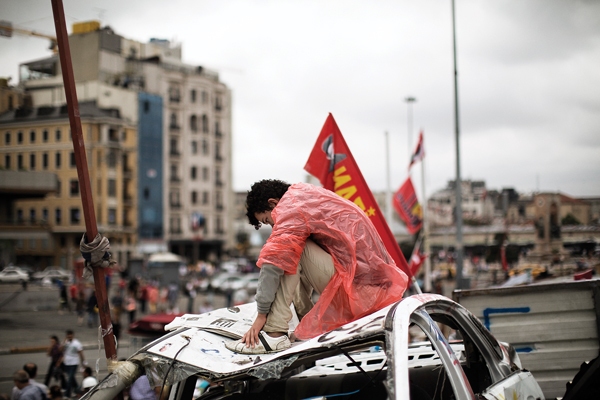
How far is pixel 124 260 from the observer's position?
6775cm

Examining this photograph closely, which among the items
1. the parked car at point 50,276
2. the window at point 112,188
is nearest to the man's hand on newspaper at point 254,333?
the parked car at point 50,276

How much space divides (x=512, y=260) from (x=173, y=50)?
4849 cm

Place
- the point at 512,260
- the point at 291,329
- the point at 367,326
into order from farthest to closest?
the point at 512,260
the point at 291,329
the point at 367,326

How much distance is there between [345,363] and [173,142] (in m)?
71.7

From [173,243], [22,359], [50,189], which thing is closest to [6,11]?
[22,359]

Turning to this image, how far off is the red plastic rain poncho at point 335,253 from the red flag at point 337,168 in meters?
3.51

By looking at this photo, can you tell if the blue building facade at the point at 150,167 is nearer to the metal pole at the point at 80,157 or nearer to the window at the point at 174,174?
the window at the point at 174,174

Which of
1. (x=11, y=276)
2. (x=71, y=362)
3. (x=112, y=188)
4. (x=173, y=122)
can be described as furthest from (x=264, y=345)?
(x=173, y=122)

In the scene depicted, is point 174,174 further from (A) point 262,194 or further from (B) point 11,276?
(A) point 262,194

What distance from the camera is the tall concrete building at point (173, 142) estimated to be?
6769 centimetres

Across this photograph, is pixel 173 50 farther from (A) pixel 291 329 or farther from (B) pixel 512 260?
(A) pixel 291 329

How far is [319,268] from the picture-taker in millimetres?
3656

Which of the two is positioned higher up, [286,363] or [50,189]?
[50,189]

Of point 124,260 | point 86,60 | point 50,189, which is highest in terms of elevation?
point 86,60
